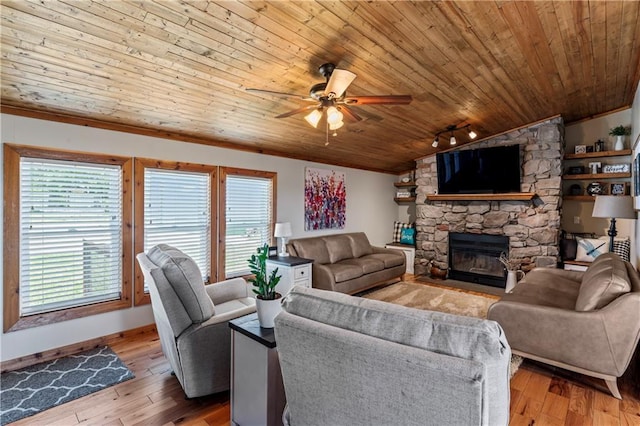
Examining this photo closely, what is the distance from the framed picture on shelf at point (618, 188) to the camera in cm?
484

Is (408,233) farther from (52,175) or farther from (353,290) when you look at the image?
(52,175)

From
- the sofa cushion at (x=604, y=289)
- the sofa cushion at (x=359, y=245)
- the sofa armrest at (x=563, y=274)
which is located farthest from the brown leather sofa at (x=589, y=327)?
the sofa cushion at (x=359, y=245)

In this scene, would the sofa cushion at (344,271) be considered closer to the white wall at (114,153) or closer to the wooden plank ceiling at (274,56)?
the white wall at (114,153)

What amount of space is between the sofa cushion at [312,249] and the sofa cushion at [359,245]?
2.33 ft

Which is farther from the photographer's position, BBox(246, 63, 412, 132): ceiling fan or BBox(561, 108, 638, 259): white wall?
BBox(561, 108, 638, 259): white wall

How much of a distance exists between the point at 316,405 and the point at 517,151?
5505 millimetres

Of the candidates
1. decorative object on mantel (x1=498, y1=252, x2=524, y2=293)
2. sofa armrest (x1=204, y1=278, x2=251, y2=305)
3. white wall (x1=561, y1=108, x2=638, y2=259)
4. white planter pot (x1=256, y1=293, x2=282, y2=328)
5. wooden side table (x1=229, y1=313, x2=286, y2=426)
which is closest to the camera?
wooden side table (x1=229, y1=313, x2=286, y2=426)

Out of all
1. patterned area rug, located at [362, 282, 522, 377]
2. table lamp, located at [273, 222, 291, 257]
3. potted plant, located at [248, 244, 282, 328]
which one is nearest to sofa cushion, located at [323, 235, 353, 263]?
patterned area rug, located at [362, 282, 522, 377]

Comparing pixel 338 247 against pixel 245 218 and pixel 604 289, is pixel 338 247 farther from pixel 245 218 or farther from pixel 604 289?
pixel 604 289

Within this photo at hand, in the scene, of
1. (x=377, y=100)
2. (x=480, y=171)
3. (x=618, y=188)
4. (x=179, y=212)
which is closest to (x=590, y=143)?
(x=618, y=188)

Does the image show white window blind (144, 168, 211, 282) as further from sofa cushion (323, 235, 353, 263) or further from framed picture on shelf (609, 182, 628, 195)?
framed picture on shelf (609, 182, 628, 195)

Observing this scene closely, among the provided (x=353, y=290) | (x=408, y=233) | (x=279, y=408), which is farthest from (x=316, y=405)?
(x=408, y=233)

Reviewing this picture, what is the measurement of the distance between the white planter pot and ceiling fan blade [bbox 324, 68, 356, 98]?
5.28 ft

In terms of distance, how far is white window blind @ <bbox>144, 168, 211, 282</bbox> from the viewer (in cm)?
363
